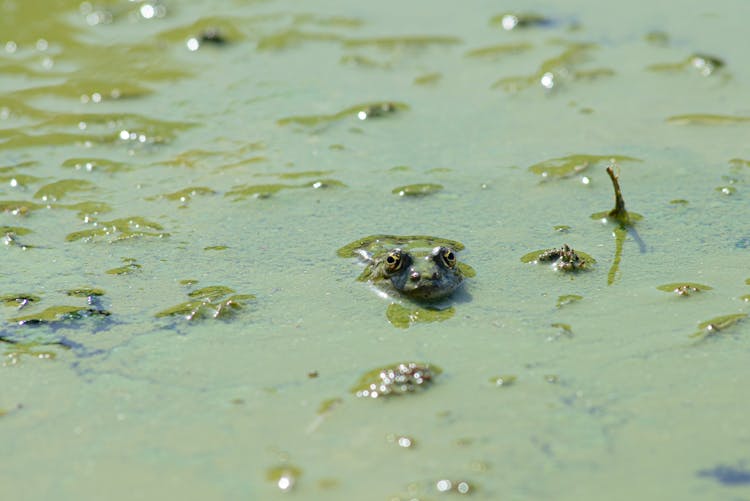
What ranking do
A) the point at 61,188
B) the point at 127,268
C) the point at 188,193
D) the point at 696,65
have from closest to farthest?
the point at 127,268
the point at 188,193
the point at 61,188
the point at 696,65

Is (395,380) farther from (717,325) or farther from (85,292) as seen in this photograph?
(85,292)

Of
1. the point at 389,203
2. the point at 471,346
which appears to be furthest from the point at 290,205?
the point at 471,346

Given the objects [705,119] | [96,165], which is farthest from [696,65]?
[96,165]

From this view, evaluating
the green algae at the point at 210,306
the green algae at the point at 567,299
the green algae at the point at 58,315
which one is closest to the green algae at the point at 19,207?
the green algae at the point at 58,315

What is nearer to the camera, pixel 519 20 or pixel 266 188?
pixel 266 188

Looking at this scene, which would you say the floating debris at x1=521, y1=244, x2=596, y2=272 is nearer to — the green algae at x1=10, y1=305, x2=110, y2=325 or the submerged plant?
the submerged plant

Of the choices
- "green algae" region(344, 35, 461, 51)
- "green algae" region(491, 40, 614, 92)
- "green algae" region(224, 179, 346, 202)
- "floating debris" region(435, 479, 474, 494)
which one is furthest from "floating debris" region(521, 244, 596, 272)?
"green algae" region(344, 35, 461, 51)

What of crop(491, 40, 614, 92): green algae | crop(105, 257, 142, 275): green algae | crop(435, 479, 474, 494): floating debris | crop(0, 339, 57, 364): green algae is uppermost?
crop(435, 479, 474, 494): floating debris
